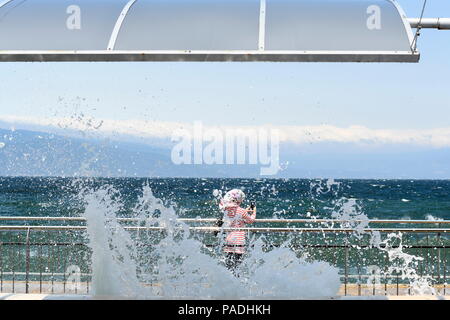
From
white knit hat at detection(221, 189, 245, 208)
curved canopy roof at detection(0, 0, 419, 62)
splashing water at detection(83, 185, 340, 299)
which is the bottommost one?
splashing water at detection(83, 185, 340, 299)

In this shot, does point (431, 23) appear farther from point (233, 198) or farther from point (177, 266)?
point (177, 266)

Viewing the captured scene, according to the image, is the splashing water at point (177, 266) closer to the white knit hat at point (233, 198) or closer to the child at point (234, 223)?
the child at point (234, 223)

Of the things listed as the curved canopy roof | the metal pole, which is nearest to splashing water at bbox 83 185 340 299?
the curved canopy roof

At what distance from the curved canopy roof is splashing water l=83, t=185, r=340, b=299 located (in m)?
2.50

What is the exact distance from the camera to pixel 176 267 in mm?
9828

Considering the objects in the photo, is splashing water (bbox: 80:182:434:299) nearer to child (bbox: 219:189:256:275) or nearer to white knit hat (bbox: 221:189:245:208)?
child (bbox: 219:189:256:275)

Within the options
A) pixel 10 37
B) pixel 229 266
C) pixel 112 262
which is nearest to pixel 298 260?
pixel 229 266

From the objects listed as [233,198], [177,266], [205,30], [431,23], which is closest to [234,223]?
[233,198]

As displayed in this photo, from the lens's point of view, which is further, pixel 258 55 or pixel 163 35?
pixel 163 35

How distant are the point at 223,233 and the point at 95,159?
116 metres

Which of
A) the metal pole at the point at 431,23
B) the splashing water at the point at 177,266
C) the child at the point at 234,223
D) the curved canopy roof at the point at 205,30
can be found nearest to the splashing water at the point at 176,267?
the splashing water at the point at 177,266

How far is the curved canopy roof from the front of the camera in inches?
275

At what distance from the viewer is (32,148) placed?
170m
